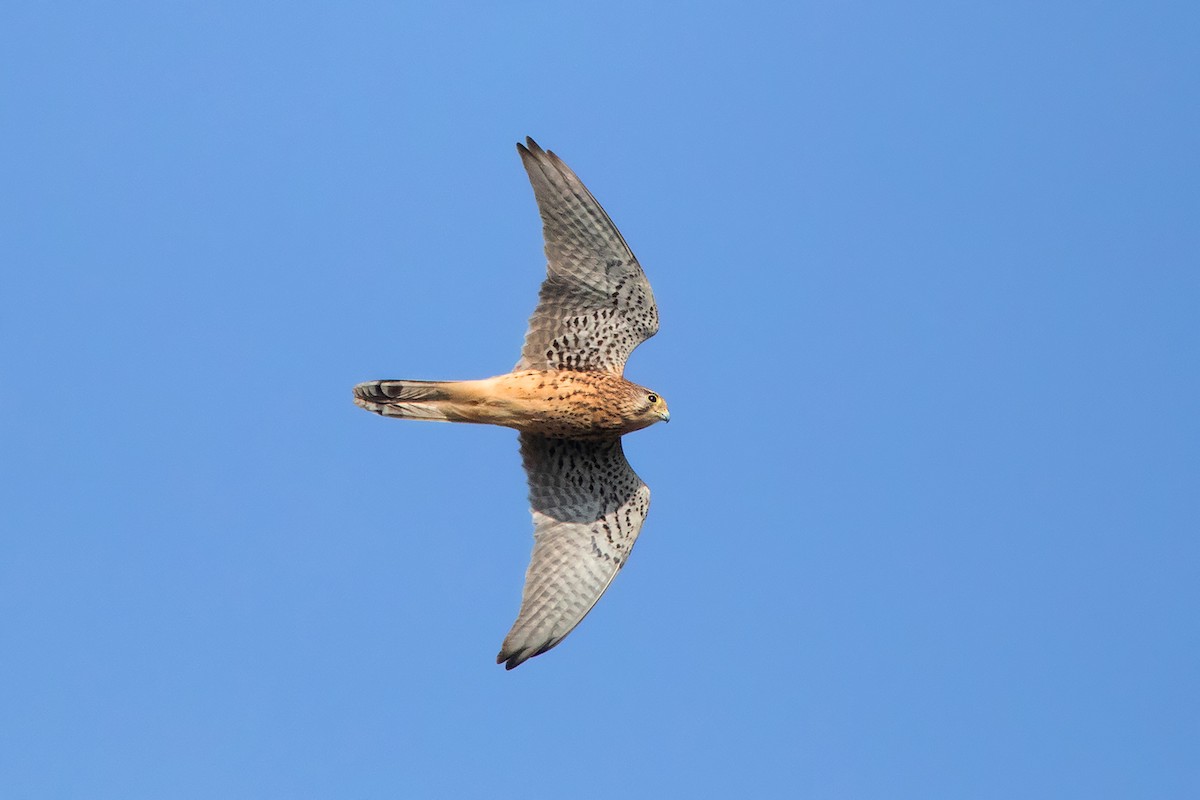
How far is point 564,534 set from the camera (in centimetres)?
1338

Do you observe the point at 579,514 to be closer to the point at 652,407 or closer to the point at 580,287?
the point at 652,407

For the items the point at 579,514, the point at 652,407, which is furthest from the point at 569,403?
the point at 579,514

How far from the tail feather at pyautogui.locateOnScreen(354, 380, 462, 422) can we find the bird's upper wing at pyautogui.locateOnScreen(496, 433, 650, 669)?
983 millimetres

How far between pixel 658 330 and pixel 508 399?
135 centimetres

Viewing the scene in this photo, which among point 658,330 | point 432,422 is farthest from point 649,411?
point 432,422

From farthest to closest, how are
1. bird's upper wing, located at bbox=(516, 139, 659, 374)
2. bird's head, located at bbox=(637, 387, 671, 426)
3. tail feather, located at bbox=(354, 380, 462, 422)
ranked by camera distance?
bird's head, located at bbox=(637, 387, 671, 426) → tail feather, located at bbox=(354, 380, 462, 422) → bird's upper wing, located at bbox=(516, 139, 659, 374)

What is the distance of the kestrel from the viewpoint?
12625 millimetres

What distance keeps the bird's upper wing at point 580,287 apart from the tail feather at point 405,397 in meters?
0.65

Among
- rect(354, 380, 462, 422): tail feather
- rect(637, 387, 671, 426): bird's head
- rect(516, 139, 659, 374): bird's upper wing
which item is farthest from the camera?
rect(637, 387, 671, 426): bird's head

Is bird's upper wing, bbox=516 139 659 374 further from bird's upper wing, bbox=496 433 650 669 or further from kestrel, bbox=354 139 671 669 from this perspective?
bird's upper wing, bbox=496 433 650 669

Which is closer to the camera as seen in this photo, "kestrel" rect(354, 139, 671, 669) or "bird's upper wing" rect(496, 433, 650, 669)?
"kestrel" rect(354, 139, 671, 669)

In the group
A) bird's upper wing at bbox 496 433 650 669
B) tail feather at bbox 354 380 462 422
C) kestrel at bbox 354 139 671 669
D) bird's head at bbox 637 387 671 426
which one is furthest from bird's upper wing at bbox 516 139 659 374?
bird's upper wing at bbox 496 433 650 669

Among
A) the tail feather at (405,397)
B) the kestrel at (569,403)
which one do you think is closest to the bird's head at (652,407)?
the kestrel at (569,403)

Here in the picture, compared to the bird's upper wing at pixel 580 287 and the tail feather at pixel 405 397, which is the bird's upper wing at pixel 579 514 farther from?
the tail feather at pixel 405 397
